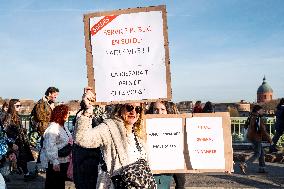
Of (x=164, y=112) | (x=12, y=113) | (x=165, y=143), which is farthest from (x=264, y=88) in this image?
(x=165, y=143)

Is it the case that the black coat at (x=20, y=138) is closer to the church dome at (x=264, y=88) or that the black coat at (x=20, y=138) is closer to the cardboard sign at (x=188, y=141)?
the cardboard sign at (x=188, y=141)

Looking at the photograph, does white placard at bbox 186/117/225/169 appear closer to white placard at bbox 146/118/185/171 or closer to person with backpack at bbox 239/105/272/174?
white placard at bbox 146/118/185/171

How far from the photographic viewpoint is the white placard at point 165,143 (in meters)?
4.53

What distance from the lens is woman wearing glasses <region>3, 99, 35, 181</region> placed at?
364 inches

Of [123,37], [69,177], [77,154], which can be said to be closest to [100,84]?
[123,37]

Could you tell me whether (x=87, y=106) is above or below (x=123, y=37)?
below

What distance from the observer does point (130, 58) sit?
4098 mm

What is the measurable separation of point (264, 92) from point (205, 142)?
147102 mm

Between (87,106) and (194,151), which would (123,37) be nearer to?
(87,106)

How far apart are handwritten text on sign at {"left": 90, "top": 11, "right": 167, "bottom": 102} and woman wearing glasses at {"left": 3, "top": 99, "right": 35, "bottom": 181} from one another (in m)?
5.54

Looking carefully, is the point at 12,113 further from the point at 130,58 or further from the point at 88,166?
the point at 130,58

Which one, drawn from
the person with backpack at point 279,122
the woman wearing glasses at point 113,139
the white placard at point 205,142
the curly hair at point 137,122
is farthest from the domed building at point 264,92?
the woman wearing glasses at point 113,139

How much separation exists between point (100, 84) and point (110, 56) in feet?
0.83

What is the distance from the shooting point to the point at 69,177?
20.8ft
